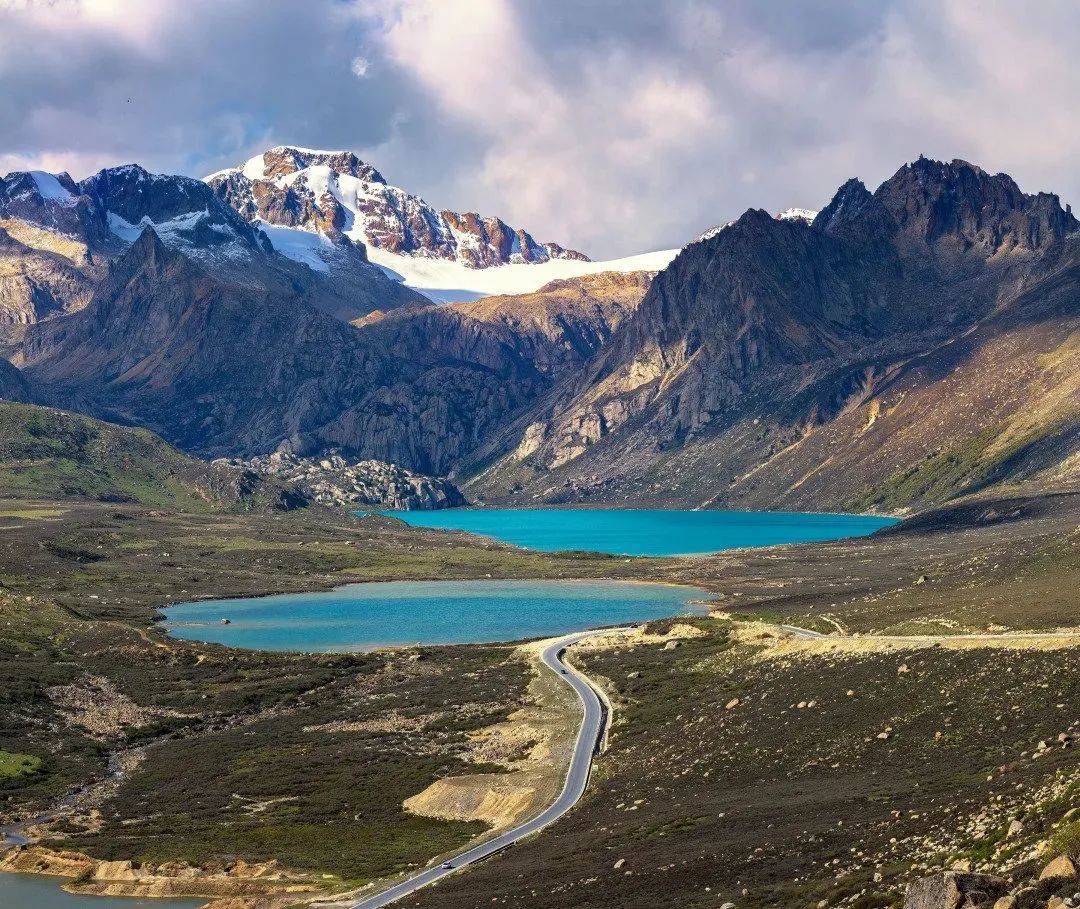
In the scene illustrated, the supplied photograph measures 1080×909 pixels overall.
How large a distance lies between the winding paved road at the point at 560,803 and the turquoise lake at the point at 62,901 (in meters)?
11.7

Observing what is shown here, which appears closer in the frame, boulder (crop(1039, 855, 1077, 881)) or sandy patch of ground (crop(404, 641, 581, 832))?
boulder (crop(1039, 855, 1077, 881))

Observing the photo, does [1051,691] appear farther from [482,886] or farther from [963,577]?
[963,577]

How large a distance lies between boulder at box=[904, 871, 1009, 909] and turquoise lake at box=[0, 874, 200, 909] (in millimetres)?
44080

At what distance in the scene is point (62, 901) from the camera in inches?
3027

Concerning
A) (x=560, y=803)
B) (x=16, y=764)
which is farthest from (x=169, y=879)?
(x=16, y=764)

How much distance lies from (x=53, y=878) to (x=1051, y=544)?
13341 centimetres

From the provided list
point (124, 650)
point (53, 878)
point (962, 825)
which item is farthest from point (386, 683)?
point (962, 825)

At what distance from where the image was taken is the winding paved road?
7188 centimetres

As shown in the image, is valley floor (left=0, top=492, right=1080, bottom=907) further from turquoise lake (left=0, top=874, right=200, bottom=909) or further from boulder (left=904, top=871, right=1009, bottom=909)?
turquoise lake (left=0, top=874, right=200, bottom=909)

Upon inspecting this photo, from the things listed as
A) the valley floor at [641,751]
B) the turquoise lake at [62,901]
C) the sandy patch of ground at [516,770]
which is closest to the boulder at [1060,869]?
the valley floor at [641,751]

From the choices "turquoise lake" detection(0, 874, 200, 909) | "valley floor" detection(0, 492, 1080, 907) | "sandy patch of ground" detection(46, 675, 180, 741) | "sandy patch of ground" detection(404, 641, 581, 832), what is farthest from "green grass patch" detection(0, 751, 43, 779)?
"sandy patch of ground" detection(404, 641, 581, 832)

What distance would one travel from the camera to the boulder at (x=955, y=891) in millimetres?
41875

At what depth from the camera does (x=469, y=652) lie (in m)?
175

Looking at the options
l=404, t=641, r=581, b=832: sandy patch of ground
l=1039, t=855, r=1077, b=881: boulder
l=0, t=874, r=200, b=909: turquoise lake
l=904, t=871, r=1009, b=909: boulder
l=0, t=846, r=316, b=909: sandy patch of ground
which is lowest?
l=0, t=874, r=200, b=909: turquoise lake
